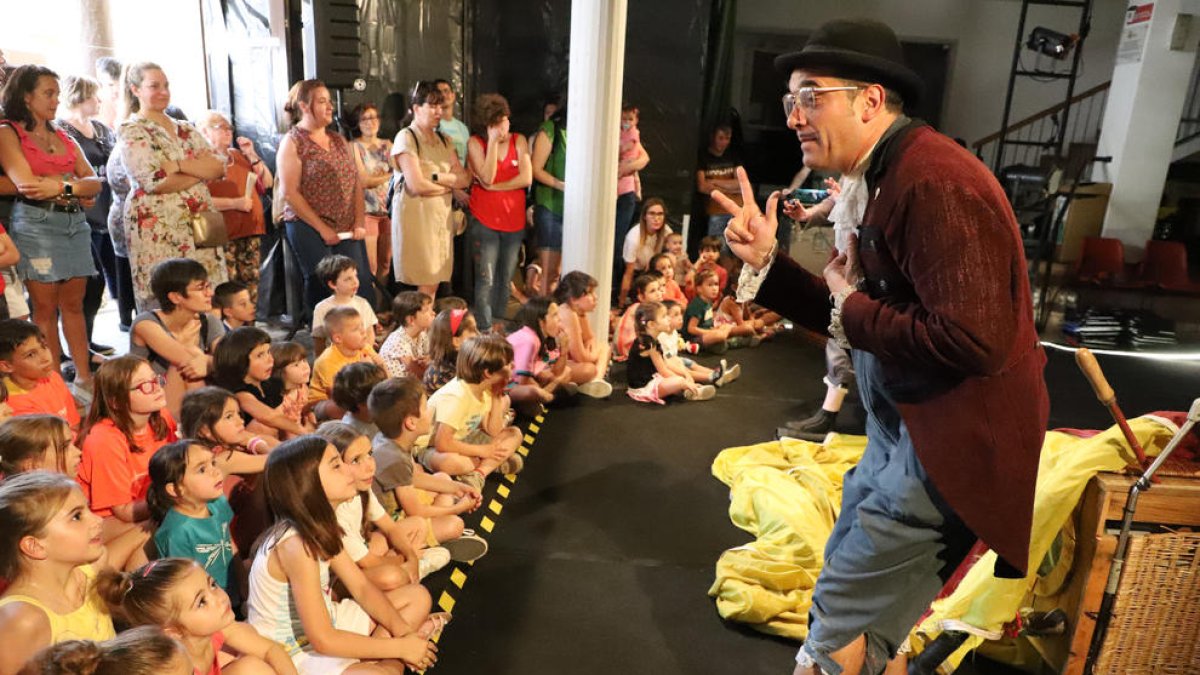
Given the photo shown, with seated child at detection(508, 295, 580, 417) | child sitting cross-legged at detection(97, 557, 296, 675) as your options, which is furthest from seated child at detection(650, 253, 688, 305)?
child sitting cross-legged at detection(97, 557, 296, 675)

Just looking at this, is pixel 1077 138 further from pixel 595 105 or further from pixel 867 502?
pixel 867 502

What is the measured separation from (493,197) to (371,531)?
3.18 meters

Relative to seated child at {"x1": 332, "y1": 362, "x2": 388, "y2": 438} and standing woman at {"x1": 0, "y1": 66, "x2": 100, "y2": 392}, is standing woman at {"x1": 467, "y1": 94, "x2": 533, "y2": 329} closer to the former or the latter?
standing woman at {"x1": 0, "y1": 66, "x2": 100, "y2": 392}

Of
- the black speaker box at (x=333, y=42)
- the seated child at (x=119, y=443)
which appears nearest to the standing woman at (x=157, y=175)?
the black speaker box at (x=333, y=42)

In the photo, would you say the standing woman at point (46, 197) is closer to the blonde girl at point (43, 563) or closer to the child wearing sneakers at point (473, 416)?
the child wearing sneakers at point (473, 416)

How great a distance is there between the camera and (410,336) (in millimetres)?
4289

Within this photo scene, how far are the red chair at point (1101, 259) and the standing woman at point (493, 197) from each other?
18.6 ft

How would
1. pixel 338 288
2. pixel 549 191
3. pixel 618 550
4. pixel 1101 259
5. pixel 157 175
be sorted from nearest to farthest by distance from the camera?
pixel 618 550
pixel 157 175
pixel 338 288
pixel 549 191
pixel 1101 259

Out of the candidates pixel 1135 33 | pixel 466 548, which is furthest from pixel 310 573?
pixel 1135 33

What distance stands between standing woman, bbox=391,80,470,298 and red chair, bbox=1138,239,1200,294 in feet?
22.2

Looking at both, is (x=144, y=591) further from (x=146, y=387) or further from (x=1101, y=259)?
(x=1101, y=259)

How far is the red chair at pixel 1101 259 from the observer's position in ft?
26.7

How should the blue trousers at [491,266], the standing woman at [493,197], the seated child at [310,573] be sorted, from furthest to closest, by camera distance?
the blue trousers at [491,266]
the standing woman at [493,197]
the seated child at [310,573]

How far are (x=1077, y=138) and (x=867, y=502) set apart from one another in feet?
35.2
